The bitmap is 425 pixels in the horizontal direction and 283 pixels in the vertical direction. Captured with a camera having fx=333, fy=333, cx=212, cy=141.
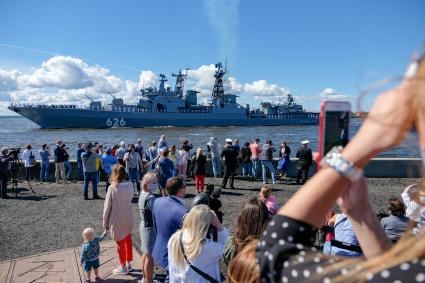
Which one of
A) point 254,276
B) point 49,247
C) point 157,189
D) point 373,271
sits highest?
point 373,271

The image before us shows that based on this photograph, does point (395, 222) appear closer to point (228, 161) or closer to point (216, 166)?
point (228, 161)

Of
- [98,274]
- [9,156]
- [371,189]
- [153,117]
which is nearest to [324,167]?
[98,274]

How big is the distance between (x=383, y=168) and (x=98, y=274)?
1079 cm

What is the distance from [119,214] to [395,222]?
142 inches

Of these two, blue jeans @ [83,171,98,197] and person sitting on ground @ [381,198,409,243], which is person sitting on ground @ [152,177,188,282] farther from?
blue jeans @ [83,171,98,197]

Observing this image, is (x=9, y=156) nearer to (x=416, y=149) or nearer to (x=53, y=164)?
(x=53, y=164)

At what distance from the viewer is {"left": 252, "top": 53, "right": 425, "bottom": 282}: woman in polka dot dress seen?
76 centimetres

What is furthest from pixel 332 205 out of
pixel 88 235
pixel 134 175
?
pixel 134 175

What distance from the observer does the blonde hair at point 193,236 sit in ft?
9.11

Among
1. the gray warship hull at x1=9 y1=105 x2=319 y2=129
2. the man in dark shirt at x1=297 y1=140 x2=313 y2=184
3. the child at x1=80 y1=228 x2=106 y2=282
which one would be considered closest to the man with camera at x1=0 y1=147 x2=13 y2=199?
the child at x1=80 y1=228 x2=106 y2=282

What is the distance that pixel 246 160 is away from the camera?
1245 centimetres

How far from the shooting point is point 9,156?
10148 millimetres

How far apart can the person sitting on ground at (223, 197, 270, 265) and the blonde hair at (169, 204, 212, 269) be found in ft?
0.85

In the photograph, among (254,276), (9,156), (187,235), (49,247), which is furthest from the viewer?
(9,156)
